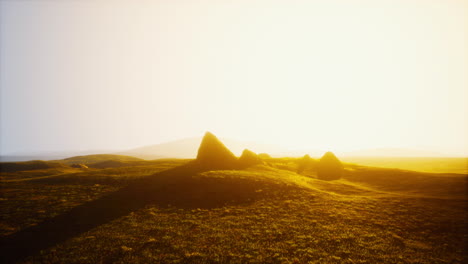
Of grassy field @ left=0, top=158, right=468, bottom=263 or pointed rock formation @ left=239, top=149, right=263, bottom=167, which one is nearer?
grassy field @ left=0, top=158, right=468, bottom=263

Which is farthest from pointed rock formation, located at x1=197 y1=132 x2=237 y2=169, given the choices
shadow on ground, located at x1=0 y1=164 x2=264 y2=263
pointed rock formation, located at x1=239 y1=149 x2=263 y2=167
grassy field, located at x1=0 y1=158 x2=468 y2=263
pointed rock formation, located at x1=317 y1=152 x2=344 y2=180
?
pointed rock formation, located at x1=317 y1=152 x2=344 y2=180

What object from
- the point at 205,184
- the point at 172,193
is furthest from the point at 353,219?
the point at 172,193

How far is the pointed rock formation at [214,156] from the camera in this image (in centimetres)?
4697

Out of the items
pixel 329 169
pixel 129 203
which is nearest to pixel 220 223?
pixel 129 203

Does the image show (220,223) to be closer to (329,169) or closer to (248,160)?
(248,160)

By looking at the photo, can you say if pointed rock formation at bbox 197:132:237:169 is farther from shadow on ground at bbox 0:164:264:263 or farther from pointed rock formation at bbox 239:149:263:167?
shadow on ground at bbox 0:164:264:263

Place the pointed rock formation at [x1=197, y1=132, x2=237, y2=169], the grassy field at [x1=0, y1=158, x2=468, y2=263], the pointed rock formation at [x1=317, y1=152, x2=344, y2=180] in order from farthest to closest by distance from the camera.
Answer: the pointed rock formation at [x1=317, y1=152, x2=344, y2=180], the pointed rock formation at [x1=197, y1=132, x2=237, y2=169], the grassy field at [x1=0, y1=158, x2=468, y2=263]

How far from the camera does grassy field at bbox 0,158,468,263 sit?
15102 mm

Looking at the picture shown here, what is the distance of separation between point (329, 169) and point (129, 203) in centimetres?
5335

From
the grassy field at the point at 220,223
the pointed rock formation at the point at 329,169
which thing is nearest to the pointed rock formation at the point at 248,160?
the grassy field at the point at 220,223

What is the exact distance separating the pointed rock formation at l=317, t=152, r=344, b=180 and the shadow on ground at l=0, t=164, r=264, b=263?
3352 cm

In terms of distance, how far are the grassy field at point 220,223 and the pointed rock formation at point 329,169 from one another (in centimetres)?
1998

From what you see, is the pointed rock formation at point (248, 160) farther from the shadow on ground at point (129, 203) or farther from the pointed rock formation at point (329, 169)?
the pointed rock formation at point (329, 169)

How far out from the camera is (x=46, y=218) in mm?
21234
